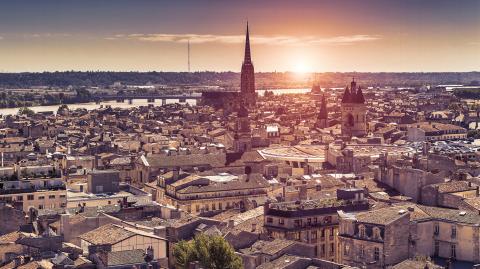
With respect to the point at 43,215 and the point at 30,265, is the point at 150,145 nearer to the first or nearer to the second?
the point at 43,215

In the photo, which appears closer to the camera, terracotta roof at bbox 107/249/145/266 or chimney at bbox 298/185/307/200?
terracotta roof at bbox 107/249/145/266

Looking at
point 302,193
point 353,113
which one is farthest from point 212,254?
point 353,113

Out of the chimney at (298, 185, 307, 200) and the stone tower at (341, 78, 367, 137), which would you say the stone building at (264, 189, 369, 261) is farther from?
the stone tower at (341, 78, 367, 137)

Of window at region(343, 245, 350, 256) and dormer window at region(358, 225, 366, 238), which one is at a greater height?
dormer window at region(358, 225, 366, 238)

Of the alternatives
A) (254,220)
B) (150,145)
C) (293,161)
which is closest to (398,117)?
(150,145)

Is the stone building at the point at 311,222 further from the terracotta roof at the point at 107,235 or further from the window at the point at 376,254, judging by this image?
the terracotta roof at the point at 107,235

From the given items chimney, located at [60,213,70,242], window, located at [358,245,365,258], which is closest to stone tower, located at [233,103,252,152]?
chimney, located at [60,213,70,242]
